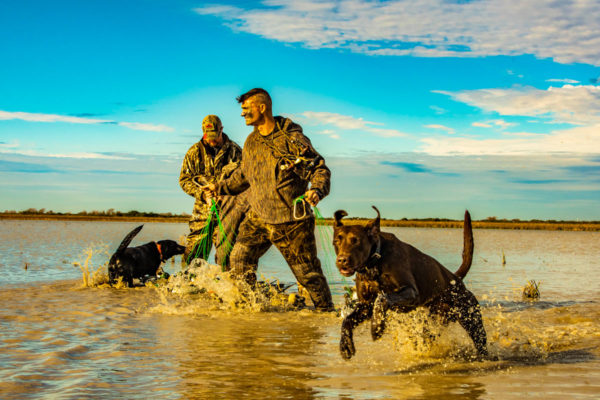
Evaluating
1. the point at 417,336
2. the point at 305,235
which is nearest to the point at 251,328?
the point at 305,235

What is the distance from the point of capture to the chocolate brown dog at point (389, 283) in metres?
5.06

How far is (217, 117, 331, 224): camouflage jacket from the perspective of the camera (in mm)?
7473

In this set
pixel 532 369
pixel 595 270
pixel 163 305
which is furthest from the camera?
pixel 595 270

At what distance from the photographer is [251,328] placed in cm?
748

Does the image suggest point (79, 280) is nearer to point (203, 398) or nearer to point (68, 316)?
point (68, 316)

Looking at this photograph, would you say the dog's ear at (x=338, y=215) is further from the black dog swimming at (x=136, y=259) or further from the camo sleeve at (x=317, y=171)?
the black dog swimming at (x=136, y=259)

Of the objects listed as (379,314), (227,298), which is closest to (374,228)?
(379,314)

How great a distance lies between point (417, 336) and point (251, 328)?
2298 millimetres

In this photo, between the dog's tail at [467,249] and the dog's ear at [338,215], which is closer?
the dog's ear at [338,215]

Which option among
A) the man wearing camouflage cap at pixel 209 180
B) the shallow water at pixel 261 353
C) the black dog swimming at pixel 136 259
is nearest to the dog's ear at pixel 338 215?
the shallow water at pixel 261 353

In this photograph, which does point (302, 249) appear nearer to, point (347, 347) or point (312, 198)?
point (312, 198)

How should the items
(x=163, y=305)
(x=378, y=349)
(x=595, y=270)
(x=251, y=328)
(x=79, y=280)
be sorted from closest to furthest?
(x=378, y=349) < (x=251, y=328) < (x=163, y=305) < (x=79, y=280) < (x=595, y=270)

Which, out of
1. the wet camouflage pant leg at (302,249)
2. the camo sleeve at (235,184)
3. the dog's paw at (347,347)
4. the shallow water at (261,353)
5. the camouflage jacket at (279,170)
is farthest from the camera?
the camo sleeve at (235,184)

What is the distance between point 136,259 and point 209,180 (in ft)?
9.61
